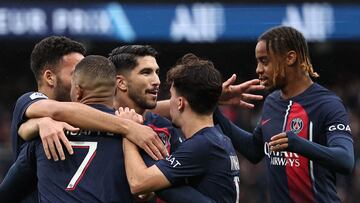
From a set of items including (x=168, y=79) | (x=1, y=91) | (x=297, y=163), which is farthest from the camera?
→ (x=1, y=91)

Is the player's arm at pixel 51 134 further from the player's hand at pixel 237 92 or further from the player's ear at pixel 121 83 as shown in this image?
the player's hand at pixel 237 92

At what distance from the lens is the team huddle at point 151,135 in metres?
4.92

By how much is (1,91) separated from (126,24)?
4110mm

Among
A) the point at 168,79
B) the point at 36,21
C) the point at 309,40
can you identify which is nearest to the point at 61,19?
the point at 36,21

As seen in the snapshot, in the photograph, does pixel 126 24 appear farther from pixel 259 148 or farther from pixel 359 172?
pixel 259 148


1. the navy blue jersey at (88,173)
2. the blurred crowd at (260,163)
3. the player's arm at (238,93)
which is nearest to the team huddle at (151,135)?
the navy blue jersey at (88,173)

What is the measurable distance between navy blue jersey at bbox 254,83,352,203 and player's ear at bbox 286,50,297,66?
22cm

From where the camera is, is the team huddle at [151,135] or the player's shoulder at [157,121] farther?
the player's shoulder at [157,121]

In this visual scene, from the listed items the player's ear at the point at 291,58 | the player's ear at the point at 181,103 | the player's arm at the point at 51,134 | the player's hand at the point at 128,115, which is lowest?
the player's arm at the point at 51,134

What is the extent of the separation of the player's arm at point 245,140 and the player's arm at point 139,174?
1.73 meters

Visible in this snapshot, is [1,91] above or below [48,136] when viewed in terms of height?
below

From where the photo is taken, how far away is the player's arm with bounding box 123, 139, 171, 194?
4848 mm

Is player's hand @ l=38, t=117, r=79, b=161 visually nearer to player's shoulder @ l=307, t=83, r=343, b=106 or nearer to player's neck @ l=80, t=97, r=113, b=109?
player's neck @ l=80, t=97, r=113, b=109

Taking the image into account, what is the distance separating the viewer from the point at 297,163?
19.7 ft
